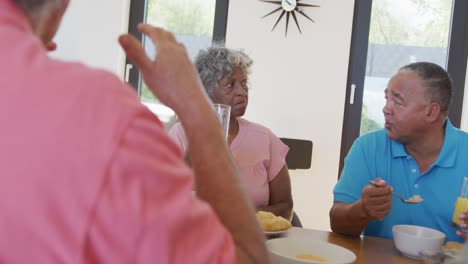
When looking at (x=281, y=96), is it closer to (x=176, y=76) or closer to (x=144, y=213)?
(x=176, y=76)

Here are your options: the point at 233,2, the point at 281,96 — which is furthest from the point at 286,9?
the point at 281,96

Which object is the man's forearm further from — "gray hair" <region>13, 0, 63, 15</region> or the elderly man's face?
Answer: "gray hair" <region>13, 0, 63, 15</region>

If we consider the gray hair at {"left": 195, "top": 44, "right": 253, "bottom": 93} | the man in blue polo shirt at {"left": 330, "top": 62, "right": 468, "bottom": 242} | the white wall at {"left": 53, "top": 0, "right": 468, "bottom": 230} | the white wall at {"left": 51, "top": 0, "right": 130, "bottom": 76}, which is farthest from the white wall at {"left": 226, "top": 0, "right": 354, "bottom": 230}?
the man in blue polo shirt at {"left": 330, "top": 62, "right": 468, "bottom": 242}

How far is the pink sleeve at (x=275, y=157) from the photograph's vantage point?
2.07 metres

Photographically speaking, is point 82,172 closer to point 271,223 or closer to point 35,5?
point 35,5

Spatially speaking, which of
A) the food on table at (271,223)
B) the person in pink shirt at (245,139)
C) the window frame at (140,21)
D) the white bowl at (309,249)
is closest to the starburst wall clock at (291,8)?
the window frame at (140,21)

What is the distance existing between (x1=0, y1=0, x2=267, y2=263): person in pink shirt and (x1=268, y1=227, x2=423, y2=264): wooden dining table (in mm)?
969

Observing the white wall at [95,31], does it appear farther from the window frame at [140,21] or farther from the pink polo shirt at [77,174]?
the pink polo shirt at [77,174]

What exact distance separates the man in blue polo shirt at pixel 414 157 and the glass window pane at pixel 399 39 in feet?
5.04

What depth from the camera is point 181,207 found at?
433mm

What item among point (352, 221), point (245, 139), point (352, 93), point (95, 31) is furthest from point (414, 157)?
point (95, 31)

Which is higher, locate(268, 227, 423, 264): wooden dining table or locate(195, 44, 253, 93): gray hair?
locate(195, 44, 253, 93): gray hair

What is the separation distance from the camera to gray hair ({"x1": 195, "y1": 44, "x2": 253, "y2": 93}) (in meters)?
2.12

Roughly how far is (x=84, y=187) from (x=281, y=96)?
3.03 meters
